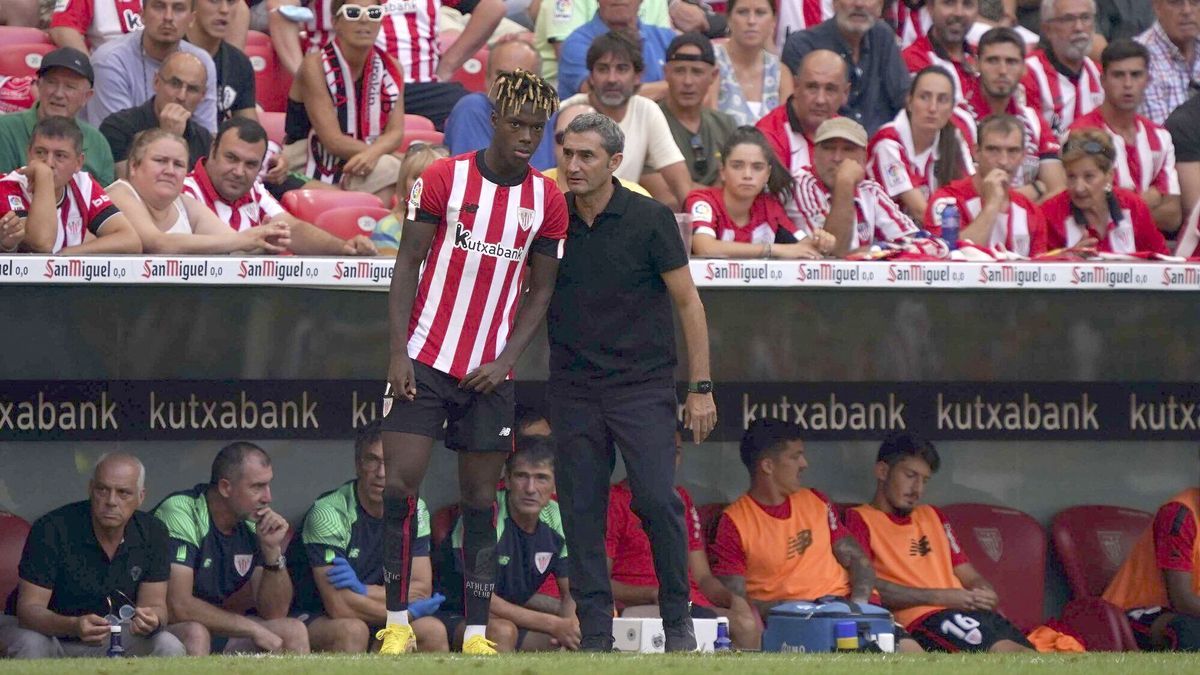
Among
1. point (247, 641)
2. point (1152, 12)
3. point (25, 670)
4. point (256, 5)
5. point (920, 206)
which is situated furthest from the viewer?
point (1152, 12)

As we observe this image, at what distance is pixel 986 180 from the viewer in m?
8.20

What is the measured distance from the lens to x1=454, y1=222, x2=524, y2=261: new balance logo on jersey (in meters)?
5.75

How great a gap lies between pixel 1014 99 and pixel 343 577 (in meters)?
4.48

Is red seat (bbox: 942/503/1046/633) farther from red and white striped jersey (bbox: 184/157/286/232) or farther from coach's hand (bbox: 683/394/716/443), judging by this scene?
red and white striped jersey (bbox: 184/157/286/232)

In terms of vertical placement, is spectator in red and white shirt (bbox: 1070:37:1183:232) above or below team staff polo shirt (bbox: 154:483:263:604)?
above

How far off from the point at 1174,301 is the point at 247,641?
4.16 metres

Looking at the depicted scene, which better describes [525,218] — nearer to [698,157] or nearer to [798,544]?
[798,544]

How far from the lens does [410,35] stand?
9680 mm

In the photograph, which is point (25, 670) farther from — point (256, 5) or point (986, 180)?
point (256, 5)

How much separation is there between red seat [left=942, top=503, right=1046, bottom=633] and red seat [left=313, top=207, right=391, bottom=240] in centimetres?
304

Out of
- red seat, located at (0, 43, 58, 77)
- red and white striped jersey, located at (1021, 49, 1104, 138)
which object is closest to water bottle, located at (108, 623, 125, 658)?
red seat, located at (0, 43, 58, 77)

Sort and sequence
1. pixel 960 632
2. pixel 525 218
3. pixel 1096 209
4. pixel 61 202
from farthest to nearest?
pixel 1096 209, pixel 960 632, pixel 61 202, pixel 525 218

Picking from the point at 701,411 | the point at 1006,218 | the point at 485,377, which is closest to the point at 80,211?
the point at 485,377

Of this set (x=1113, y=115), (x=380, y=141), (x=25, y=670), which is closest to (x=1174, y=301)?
(x=1113, y=115)
